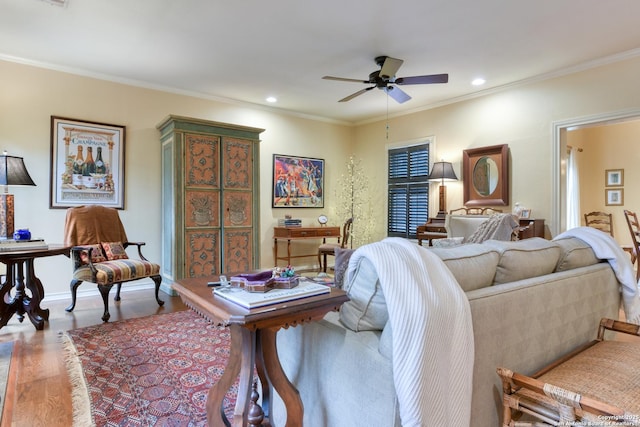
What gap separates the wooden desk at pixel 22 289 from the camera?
117 inches

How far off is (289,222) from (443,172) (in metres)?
2.52

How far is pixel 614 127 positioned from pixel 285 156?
5936mm

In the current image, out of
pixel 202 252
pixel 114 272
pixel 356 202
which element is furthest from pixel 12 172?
pixel 356 202

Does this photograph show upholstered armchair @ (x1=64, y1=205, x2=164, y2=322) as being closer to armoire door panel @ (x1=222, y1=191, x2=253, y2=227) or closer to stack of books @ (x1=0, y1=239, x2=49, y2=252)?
stack of books @ (x1=0, y1=239, x2=49, y2=252)

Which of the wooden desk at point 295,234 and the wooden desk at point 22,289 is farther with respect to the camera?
the wooden desk at point 295,234

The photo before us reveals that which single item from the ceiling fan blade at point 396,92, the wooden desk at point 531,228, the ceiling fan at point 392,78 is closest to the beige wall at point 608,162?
the wooden desk at point 531,228

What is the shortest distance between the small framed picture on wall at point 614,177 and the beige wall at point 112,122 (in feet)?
18.7

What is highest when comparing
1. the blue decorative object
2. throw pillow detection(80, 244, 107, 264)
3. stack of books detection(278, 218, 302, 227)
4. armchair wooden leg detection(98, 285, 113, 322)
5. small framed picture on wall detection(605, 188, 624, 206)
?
small framed picture on wall detection(605, 188, 624, 206)

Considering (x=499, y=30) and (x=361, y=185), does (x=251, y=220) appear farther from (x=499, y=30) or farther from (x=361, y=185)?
(x=499, y=30)

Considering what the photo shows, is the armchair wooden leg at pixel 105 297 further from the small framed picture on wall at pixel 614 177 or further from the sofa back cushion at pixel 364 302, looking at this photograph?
the small framed picture on wall at pixel 614 177

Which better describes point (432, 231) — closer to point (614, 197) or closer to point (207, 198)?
point (207, 198)

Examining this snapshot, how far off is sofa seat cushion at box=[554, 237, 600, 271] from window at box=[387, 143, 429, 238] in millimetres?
3696

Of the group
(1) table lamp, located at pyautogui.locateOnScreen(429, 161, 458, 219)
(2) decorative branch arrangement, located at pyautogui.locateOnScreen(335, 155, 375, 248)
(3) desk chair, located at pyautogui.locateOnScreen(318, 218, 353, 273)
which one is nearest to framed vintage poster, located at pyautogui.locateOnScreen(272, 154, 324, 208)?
(2) decorative branch arrangement, located at pyautogui.locateOnScreen(335, 155, 375, 248)

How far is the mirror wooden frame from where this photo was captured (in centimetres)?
474
